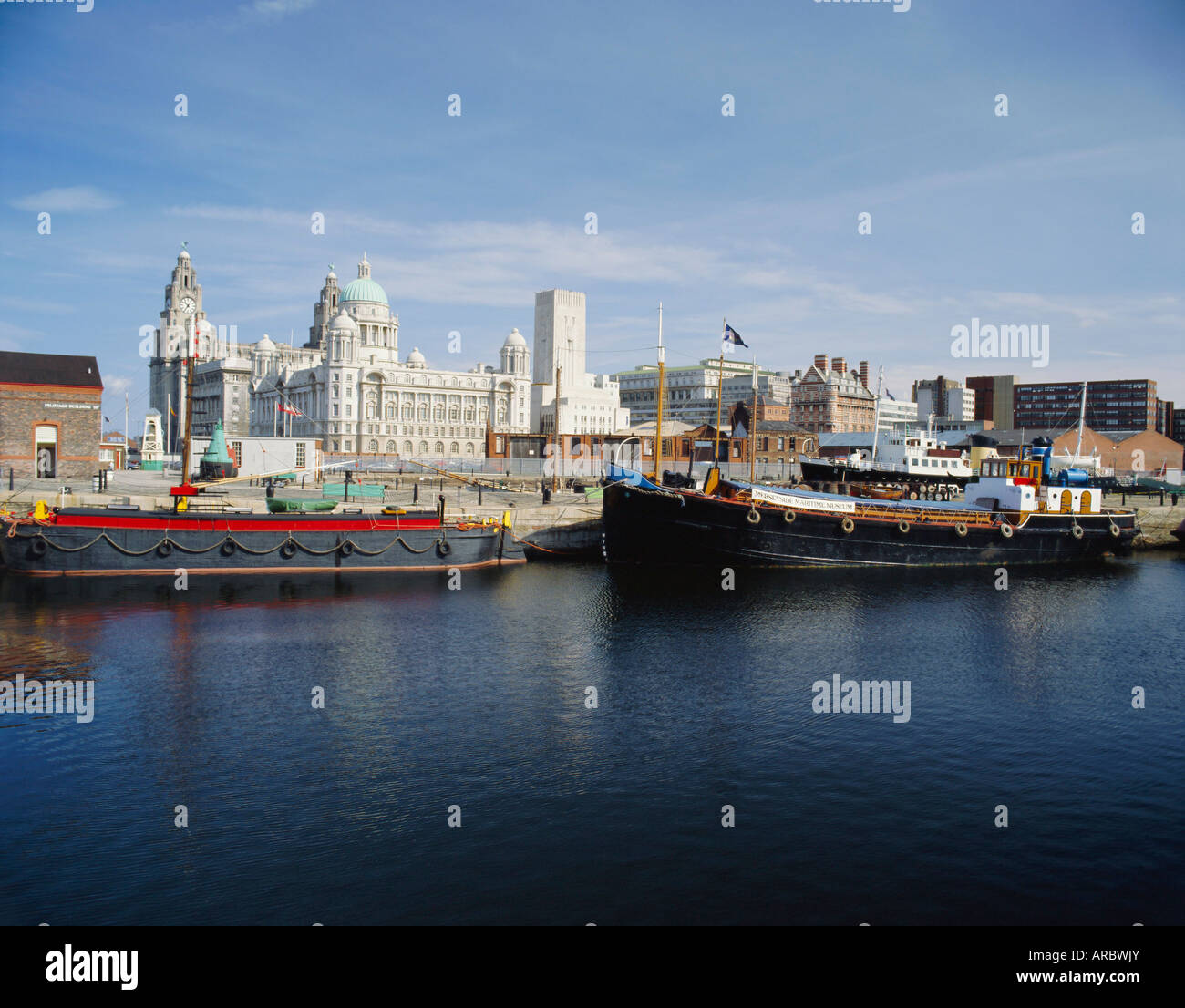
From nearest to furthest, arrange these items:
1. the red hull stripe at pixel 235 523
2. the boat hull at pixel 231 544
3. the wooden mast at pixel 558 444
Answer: the boat hull at pixel 231 544, the red hull stripe at pixel 235 523, the wooden mast at pixel 558 444

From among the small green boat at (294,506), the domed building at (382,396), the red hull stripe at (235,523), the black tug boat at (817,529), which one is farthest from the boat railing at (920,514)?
the domed building at (382,396)

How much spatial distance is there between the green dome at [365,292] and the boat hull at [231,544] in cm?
13295

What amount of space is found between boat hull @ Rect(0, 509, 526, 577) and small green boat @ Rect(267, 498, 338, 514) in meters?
3.15

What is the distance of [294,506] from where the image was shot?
50406mm

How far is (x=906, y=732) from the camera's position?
22.6 m

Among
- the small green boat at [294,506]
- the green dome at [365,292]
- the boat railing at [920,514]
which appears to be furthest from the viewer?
the green dome at [365,292]

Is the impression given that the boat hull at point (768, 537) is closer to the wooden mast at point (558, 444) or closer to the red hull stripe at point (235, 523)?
the red hull stripe at point (235, 523)

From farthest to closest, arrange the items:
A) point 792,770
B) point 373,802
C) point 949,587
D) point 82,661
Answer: point 949,587
point 82,661
point 792,770
point 373,802

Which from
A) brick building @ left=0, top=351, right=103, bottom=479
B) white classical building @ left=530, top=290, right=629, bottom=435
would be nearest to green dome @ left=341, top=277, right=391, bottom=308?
white classical building @ left=530, top=290, right=629, bottom=435

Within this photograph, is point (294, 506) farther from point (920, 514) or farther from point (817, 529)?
point (920, 514)

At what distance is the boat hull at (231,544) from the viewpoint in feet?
136

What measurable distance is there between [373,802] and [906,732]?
→ 13.3 meters
